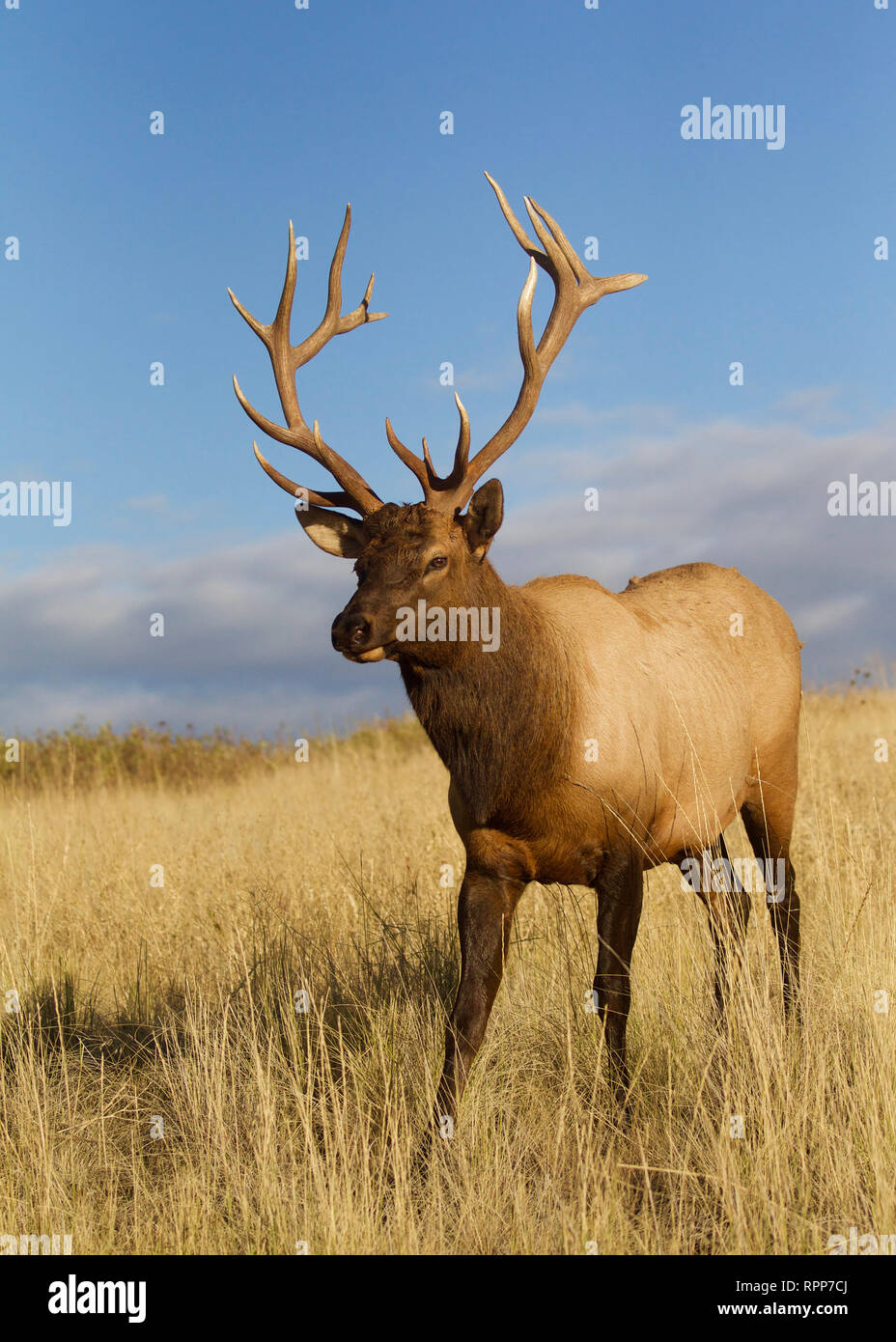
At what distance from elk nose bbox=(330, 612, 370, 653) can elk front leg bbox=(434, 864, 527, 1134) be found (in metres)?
1.20

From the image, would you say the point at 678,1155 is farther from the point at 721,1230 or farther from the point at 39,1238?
the point at 39,1238

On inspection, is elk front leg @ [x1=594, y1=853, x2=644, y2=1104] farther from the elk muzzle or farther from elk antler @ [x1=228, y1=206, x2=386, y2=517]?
elk antler @ [x1=228, y1=206, x2=386, y2=517]

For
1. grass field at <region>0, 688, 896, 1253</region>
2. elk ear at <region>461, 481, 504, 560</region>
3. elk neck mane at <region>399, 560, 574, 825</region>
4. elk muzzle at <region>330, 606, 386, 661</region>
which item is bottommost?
grass field at <region>0, 688, 896, 1253</region>

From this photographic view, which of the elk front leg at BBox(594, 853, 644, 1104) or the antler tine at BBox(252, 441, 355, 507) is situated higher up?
the antler tine at BBox(252, 441, 355, 507)

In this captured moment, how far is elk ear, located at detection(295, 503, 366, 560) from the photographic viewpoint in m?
4.98

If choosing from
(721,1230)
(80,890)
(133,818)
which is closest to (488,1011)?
(721,1230)

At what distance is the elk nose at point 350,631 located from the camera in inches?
164

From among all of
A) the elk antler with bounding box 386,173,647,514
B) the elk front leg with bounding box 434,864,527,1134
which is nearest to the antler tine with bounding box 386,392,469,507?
the elk antler with bounding box 386,173,647,514

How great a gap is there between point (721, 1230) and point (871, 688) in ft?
44.5

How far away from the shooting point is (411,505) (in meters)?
4.65

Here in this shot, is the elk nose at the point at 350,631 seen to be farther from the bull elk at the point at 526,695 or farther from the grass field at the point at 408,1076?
the grass field at the point at 408,1076
